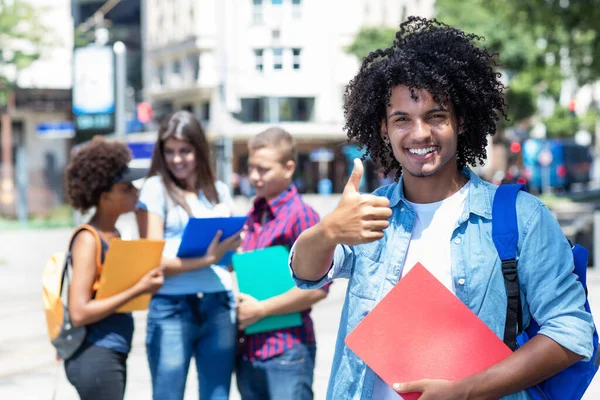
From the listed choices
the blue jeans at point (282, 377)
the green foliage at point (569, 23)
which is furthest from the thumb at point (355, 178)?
the green foliage at point (569, 23)

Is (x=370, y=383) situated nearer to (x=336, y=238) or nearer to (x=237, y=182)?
(x=336, y=238)

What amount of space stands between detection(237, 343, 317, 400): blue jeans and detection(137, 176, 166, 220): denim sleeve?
0.81 m

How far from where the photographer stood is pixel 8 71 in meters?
27.4

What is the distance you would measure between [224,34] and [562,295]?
5841 cm

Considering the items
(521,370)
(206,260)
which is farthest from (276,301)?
(521,370)

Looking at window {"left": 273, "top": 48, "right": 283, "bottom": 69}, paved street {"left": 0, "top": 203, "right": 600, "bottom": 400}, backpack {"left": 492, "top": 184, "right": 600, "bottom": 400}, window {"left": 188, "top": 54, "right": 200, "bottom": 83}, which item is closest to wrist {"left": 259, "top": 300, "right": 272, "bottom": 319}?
paved street {"left": 0, "top": 203, "right": 600, "bottom": 400}

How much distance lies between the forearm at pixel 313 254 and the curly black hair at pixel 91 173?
79.6 inches

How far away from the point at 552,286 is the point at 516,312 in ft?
0.43

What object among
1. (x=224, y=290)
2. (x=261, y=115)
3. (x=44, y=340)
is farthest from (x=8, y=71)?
(x=261, y=115)

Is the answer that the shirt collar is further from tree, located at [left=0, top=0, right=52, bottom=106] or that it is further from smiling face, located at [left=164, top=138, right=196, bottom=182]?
tree, located at [left=0, top=0, right=52, bottom=106]

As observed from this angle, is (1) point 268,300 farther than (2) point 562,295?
Yes

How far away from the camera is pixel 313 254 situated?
2.45 meters

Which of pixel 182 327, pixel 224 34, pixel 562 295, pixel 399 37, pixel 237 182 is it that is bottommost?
pixel 237 182

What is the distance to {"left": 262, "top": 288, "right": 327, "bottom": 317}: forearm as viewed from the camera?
4.25 meters
